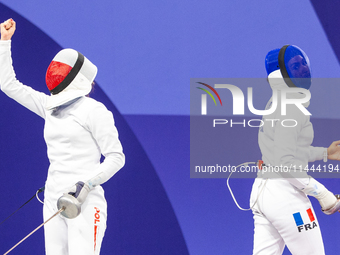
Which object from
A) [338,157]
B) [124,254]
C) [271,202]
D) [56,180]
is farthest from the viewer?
[124,254]

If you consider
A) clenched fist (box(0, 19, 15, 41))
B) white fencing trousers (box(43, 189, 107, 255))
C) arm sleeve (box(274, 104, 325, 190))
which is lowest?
white fencing trousers (box(43, 189, 107, 255))

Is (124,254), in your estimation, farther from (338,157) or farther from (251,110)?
(338,157)

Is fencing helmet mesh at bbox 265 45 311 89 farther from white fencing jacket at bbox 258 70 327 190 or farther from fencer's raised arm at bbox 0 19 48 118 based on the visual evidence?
fencer's raised arm at bbox 0 19 48 118

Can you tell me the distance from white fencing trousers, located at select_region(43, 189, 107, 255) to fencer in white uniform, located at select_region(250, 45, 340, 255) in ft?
2.49

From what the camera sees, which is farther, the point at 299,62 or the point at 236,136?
the point at 236,136

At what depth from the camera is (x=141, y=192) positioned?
274 cm

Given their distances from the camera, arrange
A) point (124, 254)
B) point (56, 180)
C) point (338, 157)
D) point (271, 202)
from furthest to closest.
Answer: point (124, 254) → point (338, 157) → point (271, 202) → point (56, 180)

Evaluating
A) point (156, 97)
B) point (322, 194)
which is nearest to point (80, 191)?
point (322, 194)

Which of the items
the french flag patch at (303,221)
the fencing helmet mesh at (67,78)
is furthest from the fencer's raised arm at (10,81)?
the french flag patch at (303,221)

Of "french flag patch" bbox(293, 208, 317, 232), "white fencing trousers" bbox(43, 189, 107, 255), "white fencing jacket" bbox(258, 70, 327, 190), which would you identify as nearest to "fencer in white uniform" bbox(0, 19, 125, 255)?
"white fencing trousers" bbox(43, 189, 107, 255)

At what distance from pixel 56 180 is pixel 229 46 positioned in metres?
1.53

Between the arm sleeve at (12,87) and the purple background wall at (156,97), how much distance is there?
79cm

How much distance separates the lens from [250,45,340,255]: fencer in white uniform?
1.86m

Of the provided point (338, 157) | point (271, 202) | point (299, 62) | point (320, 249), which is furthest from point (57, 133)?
point (338, 157)
